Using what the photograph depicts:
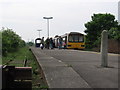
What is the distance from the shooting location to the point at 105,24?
207 feet

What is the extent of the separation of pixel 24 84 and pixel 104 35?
231 inches

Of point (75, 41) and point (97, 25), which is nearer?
point (75, 41)

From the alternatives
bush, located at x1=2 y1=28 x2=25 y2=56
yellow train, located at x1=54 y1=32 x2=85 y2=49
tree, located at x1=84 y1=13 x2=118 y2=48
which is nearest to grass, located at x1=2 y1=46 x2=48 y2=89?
bush, located at x1=2 y1=28 x2=25 y2=56

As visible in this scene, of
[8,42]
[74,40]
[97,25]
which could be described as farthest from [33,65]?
[97,25]

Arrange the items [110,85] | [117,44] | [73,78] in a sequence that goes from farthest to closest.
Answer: [117,44] < [73,78] < [110,85]

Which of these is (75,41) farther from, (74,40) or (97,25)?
(97,25)

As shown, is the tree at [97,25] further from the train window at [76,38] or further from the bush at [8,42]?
the bush at [8,42]

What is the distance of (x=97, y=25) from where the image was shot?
6222 centimetres

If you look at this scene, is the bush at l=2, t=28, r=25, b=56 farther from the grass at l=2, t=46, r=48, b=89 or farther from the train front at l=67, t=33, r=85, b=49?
the train front at l=67, t=33, r=85, b=49

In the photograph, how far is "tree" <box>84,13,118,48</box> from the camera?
6200 centimetres

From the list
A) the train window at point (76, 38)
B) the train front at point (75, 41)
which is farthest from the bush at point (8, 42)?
the train window at point (76, 38)

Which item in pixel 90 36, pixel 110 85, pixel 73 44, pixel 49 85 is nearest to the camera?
pixel 49 85

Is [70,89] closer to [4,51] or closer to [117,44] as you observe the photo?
[4,51]

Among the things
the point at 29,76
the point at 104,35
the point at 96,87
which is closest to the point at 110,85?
the point at 96,87
